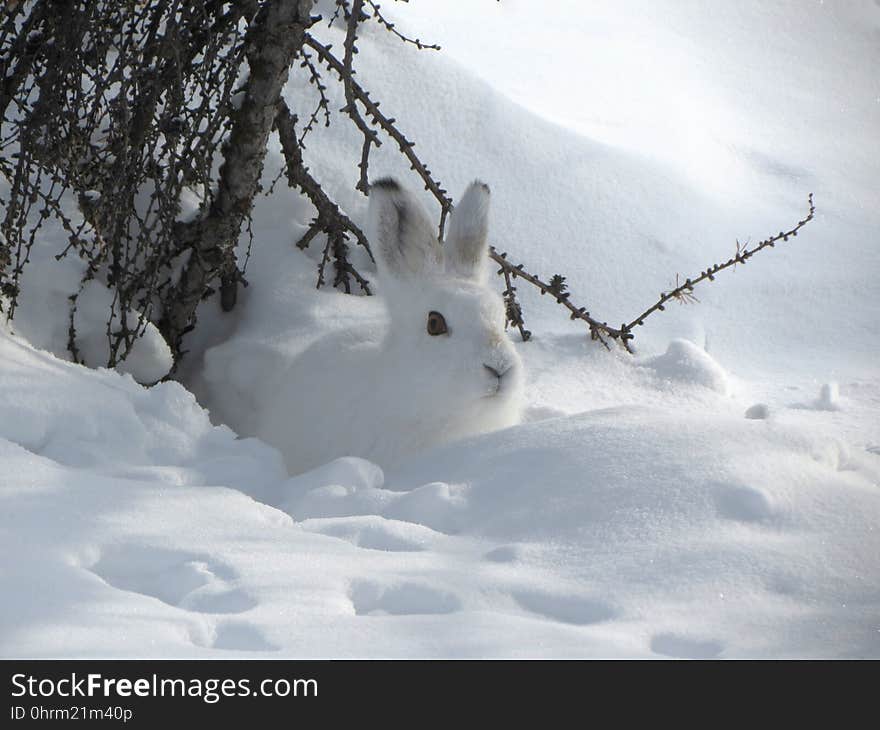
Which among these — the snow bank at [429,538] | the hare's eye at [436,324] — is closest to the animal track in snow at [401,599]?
the snow bank at [429,538]

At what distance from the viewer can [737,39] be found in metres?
9.14

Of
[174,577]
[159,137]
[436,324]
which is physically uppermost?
[159,137]

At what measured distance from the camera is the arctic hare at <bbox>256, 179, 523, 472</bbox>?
3.82 meters

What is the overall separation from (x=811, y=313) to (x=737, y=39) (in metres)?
4.48

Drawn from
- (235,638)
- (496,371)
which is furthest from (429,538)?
(496,371)

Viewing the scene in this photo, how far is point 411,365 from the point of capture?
3957mm

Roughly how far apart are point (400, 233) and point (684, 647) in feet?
8.14

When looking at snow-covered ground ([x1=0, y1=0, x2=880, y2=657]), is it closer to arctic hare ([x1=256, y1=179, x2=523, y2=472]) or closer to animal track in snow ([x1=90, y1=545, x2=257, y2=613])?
animal track in snow ([x1=90, y1=545, x2=257, y2=613])

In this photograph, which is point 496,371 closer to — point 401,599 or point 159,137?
point 159,137

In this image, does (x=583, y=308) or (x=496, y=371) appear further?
(x=583, y=308)

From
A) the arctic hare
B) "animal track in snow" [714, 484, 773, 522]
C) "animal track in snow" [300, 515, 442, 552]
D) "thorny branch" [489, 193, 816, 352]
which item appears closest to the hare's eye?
the arctic hare

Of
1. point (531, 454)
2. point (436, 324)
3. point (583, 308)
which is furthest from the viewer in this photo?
point (583, 308)
